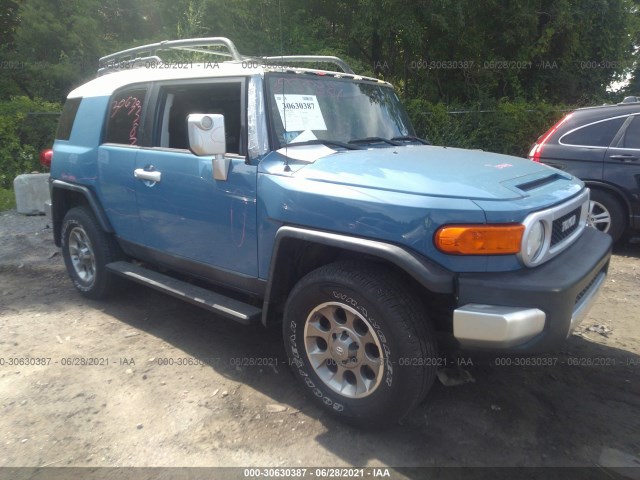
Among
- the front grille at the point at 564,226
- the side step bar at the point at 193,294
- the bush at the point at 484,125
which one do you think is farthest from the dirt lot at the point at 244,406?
the bush at the point at 484,125

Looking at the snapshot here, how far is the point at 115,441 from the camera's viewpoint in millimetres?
2848

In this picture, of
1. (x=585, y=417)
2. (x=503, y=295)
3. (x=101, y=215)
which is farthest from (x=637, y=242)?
(x=101, y=215)

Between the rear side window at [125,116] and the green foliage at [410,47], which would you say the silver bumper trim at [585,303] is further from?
the green foliage at [410,47]

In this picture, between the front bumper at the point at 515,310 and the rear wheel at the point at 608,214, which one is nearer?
the front bumper at the point at 515,310

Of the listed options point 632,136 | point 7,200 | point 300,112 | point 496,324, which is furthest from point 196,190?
point 7,200

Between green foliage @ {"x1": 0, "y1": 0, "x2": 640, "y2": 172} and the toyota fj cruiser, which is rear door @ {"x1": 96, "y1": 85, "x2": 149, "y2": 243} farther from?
green foliage @ {"x1": 0, "y1": 0, "x2": 640, "y2": 172}

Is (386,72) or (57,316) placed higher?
(386,72)

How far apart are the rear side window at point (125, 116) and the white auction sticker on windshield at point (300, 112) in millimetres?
1429

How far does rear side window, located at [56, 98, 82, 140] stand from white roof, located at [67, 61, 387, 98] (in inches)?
2.8

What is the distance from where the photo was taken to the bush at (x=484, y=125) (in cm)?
1012

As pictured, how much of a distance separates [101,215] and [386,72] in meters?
9.38

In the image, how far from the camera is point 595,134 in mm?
6148

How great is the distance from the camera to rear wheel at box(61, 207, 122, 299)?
455 cm

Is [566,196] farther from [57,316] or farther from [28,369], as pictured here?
[57,316]
